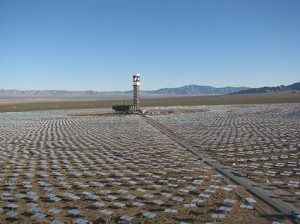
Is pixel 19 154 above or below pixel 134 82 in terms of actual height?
below

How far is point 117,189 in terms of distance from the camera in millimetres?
10445

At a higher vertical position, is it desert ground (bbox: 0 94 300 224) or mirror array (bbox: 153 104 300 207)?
mirror array (bbox: 153 104 300 207)

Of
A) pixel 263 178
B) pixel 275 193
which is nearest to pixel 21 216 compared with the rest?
pixel 275 193

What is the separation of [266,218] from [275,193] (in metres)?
1.97

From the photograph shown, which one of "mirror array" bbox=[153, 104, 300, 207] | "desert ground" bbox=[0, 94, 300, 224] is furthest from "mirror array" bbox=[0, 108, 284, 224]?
"mirror array" bbox=[153, 104, 300, 207]

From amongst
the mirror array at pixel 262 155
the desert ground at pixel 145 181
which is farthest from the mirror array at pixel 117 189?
the mirror array at pixel 262 155

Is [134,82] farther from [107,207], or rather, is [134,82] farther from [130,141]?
[107,207]

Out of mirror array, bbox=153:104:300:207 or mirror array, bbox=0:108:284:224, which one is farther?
mirror array, bbox=153:104:300:207

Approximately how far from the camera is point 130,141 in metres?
21.4

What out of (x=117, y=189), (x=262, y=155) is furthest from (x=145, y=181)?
(x=262, y=155)

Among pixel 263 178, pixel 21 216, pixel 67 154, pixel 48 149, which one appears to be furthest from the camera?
pixel 48 149

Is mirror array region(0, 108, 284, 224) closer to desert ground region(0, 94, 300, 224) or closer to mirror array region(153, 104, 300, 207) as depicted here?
desert ground region(0, 94, 300, 224)

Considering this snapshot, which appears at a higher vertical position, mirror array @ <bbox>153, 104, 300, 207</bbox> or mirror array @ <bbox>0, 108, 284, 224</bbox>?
mirror array @ <bbox>153, 104, 300, 207</bbox>

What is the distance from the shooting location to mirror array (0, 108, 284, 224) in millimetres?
8109
